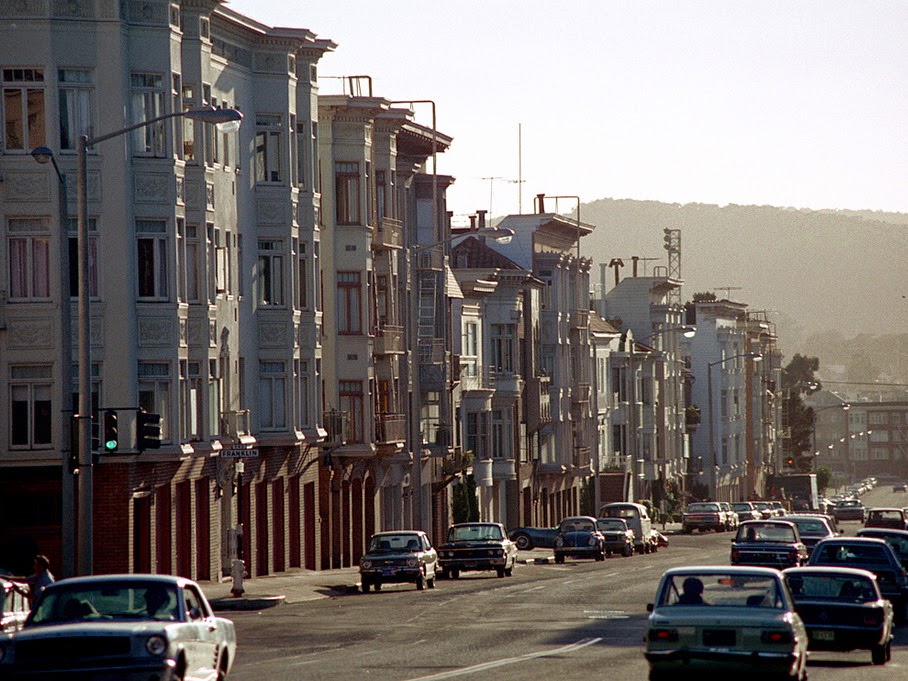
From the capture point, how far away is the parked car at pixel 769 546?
44.6 meters

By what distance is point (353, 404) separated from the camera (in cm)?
6112

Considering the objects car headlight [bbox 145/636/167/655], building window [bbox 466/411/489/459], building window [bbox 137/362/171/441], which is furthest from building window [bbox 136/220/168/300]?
building window [bbox 466/411/489/459]

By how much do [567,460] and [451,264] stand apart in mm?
17078

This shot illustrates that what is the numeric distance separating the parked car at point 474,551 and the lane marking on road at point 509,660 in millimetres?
22997

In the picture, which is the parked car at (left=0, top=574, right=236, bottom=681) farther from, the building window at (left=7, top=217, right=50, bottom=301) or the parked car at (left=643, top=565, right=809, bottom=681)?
the building window at (left=7, top=217, right=50, bottom=301)

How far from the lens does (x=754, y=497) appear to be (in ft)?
504

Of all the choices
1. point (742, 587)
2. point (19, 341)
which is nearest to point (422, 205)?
point (19, 341)

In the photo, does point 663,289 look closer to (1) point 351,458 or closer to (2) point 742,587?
(1) point 351,458

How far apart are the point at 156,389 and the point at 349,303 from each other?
53.8 feet

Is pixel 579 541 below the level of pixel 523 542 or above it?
above

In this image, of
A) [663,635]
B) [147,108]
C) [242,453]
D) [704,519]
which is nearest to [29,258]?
[147,108]

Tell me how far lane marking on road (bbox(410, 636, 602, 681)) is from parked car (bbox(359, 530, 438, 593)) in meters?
16.4

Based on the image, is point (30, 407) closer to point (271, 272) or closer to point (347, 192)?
point (271, 272)

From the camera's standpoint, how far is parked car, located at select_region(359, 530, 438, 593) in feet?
154
